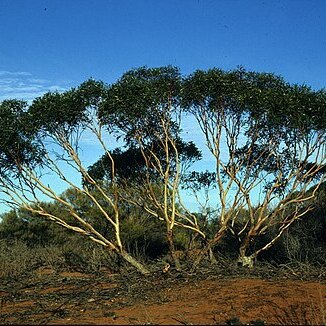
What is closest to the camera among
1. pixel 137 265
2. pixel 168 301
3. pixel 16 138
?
pixel 168 301

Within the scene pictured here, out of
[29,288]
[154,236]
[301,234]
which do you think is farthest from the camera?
[154,236]

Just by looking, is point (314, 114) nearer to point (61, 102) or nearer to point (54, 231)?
point (61, 102)

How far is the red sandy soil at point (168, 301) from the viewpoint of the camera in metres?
8.46

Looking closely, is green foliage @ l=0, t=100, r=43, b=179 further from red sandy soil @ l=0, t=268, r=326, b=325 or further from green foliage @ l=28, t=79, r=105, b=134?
red sandy soil @ l=0, t=268, r=326, b=325

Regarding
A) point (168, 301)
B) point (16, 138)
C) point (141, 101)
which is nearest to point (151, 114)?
point (141, 101)

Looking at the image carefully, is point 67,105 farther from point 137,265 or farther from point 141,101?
point 137,265

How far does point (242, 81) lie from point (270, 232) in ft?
27.9

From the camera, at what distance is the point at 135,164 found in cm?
2008

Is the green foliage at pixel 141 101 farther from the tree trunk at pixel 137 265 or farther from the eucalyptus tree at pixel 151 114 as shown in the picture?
the tree trunk at pixel 137 265

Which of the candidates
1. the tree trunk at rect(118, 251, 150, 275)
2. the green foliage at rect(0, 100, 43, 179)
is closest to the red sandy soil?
the tree trunk at rect(118, 251, 150, 275)

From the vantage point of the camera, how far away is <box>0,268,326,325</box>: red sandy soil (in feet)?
27.8

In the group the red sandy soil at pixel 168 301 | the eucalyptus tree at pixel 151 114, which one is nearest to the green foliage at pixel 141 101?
the eucalyptus tree at pixel 151 114

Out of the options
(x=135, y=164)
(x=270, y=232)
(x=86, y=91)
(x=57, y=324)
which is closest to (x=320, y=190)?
(x=270, y=232)

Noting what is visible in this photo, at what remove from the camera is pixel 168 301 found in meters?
10.1
